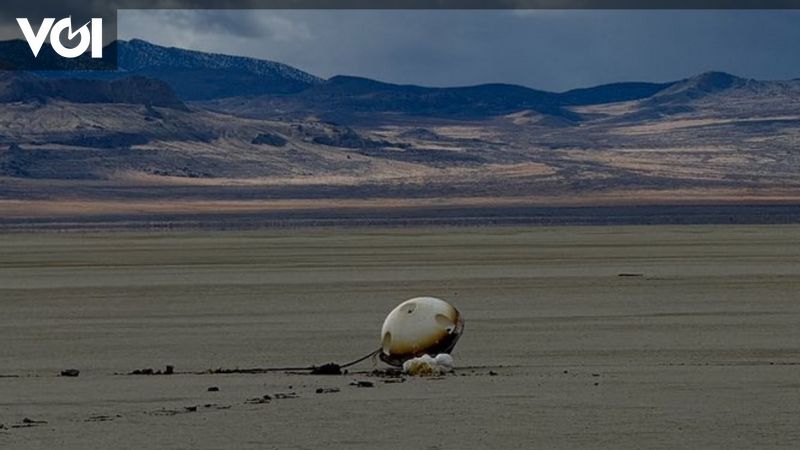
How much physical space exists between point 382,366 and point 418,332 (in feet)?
2.41

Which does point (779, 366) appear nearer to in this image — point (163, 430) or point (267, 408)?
point (267, 408)

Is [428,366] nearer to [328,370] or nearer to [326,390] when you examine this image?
[328,370]

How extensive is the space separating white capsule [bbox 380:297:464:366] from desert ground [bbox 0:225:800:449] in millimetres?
405

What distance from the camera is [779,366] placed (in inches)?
765

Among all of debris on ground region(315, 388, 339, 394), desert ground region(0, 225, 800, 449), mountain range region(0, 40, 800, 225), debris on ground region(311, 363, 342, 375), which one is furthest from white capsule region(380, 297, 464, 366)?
mountain range region(0, 40, 800, 225)

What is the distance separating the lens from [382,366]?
802 inches

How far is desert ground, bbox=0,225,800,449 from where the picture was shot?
14938 millimetres

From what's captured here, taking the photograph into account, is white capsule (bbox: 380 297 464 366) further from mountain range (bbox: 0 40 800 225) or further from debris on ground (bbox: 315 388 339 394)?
mountain range (bbox: 0 40 800 225)

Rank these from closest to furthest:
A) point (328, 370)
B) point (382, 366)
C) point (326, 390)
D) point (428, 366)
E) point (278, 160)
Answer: point (326, 390), point (428, 366), point (328, 370), point (382, 366), point (278, 160)

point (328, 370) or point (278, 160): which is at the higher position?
point (328, 370)

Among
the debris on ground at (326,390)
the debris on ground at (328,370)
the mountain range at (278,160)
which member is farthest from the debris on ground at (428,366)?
the mountain range at (278,160)

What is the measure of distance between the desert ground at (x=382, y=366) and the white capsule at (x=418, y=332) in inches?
15.9

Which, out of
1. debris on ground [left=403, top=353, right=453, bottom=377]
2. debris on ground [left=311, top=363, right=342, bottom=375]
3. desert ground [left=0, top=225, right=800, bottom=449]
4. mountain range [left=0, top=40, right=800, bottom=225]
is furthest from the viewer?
mountain range [left=0, top=40, right=800, bottom=225]

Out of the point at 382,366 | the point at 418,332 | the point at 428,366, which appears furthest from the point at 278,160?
the point at 428,366
